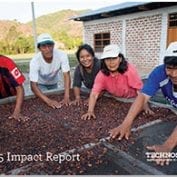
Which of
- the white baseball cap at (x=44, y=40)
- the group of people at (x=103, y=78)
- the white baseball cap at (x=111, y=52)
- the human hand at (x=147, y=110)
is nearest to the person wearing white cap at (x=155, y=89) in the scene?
the group of people at (x=103, y=78)

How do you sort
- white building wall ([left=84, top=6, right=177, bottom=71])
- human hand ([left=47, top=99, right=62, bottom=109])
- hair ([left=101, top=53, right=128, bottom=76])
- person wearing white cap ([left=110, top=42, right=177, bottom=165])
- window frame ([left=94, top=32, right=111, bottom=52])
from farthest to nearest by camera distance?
window frame ([left=94, top=32, right=111, bottom=52]) < white building wall ([left=84, top=6, right=177, bottom=71]) < human hand ([left=47, top=99, right=62, bottom=109]) < hair ([left=101, top=53, right=128, bottom=76]) < person wearing white cap ([left=110, top=42, right=177, bottom=165])

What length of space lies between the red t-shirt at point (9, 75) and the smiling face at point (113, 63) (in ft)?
1.71

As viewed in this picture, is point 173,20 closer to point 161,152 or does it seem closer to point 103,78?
point 103,78

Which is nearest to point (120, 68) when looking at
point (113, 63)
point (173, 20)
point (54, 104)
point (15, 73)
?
point (113, 63)

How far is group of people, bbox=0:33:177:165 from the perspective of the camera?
1274mm

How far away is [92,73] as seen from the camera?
6.43 feet

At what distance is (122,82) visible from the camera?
5.61 feet

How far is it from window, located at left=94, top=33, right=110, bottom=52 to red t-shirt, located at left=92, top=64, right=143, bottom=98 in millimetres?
5876

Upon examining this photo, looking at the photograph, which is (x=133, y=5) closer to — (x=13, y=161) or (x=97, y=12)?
(x=97, y=12)

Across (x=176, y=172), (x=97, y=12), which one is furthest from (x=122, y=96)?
(x=97, y=12)

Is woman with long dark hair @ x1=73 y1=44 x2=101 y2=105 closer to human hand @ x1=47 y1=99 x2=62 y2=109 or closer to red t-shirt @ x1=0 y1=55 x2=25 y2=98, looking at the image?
human hand @ x1=47 y1=99 x2=62 y2=109

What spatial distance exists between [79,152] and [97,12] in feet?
20.3

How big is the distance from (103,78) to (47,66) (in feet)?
1.82

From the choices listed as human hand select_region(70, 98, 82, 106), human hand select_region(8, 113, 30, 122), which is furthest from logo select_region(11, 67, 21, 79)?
human hand select_region(70, 98, 82, 106)
